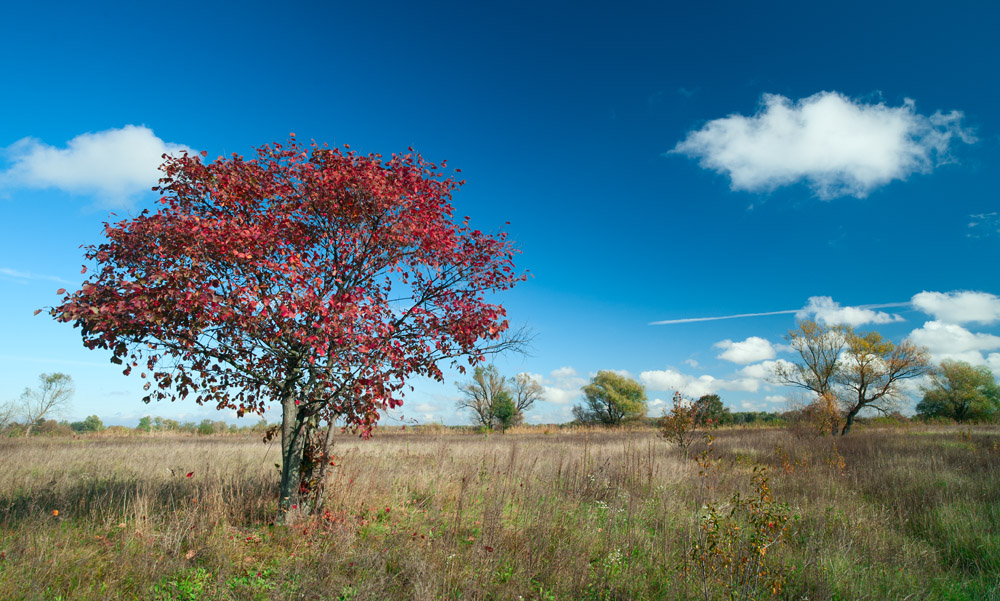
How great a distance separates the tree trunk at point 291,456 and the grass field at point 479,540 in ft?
1.05

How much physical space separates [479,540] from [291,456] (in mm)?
3142

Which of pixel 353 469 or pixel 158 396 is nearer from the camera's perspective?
pixel 158 396

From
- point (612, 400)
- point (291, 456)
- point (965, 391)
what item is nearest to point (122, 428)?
point (291, 456)

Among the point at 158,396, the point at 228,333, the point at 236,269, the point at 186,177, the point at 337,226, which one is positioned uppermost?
the point at 186,177

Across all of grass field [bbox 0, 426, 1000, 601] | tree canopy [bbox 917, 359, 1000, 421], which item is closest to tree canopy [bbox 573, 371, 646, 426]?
tree canopy [bbox 917, 359, 1000, 421]

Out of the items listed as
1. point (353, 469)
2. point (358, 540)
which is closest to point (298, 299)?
point (358, 540)

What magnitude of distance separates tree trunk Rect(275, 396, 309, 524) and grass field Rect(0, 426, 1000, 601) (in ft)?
1.05

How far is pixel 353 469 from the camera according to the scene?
29.9 feet

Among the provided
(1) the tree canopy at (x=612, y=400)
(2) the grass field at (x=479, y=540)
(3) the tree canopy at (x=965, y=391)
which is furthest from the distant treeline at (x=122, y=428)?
(3) the tree canopy at (x=965, y=391)

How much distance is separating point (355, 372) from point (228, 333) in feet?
5.76

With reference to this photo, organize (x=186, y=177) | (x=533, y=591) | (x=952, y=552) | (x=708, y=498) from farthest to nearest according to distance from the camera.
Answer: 1. (x=708, y=498)
2. (x=952, y=552)
3. (x=186, y=177)
4. (x=533, y=591)

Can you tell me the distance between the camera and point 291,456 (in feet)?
20.9

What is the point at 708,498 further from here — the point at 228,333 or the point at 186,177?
the point at 186,177

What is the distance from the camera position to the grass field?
445 centimetres
